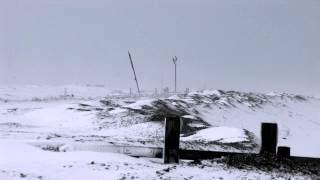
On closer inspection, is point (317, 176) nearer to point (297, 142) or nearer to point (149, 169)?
point (149, 169)

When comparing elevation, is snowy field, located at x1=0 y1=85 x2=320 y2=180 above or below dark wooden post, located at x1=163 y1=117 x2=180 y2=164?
below

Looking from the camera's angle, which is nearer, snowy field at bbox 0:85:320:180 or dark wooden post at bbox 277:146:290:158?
snowy field at bbox 0:85:320:180

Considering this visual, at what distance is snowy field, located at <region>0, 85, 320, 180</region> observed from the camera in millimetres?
9625

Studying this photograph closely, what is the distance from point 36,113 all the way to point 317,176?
20.8 meters

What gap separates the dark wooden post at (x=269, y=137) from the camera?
35.9ft

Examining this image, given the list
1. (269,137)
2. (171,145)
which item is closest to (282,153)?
(269,137)

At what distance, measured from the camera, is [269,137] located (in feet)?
36.1

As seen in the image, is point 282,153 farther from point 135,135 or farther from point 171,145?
point 135,135

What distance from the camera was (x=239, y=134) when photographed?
21.1 meters

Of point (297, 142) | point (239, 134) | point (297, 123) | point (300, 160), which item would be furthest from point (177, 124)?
point (297, 123)

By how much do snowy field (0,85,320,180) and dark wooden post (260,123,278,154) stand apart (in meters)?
0.93

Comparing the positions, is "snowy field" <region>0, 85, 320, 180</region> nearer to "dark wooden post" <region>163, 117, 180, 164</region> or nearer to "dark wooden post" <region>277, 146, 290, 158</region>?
"dark wooden post" <region>163, 117, 180, 164</region>

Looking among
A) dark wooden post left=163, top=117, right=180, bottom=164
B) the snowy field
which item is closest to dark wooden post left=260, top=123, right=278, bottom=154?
the snowy field

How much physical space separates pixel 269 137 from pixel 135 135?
10.8m
